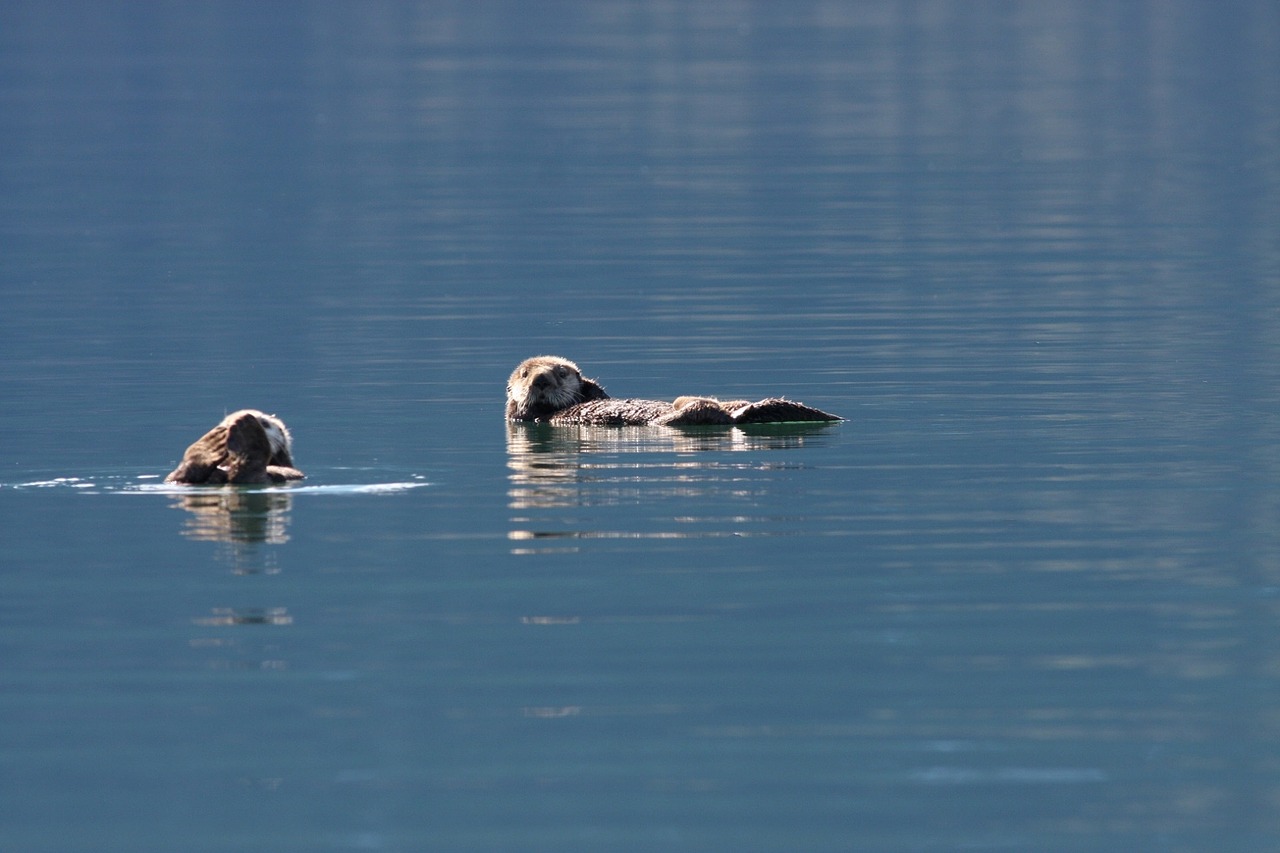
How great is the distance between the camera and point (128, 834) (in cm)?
874

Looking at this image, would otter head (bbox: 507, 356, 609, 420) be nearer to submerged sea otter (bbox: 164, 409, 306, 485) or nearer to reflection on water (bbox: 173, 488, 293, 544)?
submerged sea otter (bbox: 164, 409, 306, 485)

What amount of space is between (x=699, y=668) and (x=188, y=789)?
247 centimetres

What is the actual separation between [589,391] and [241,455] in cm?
492

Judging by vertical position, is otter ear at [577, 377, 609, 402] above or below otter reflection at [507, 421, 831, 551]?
above

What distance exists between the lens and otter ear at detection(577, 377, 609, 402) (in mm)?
19203

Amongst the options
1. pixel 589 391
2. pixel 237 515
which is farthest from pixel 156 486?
pixel 589 391

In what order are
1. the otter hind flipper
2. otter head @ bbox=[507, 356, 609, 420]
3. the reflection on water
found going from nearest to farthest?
the reflection on water
the otter hind flipper
otter head @ bbox=[507, 356, 609, 420]

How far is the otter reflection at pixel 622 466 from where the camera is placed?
14.2 m

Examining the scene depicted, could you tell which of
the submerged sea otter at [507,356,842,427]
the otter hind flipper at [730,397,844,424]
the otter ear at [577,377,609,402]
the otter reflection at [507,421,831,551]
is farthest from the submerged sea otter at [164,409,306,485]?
the otter ear at [577,377,609,402]

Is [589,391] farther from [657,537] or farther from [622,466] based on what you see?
[657,537]

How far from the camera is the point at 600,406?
18547 millimetres

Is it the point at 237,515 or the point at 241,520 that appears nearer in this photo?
the point at 241,520

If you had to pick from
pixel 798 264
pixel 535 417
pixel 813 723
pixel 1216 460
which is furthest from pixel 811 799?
pixel 798 264

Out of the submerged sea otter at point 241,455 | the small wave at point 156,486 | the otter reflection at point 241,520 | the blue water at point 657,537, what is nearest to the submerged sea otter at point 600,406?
the blue water at point 657,537
